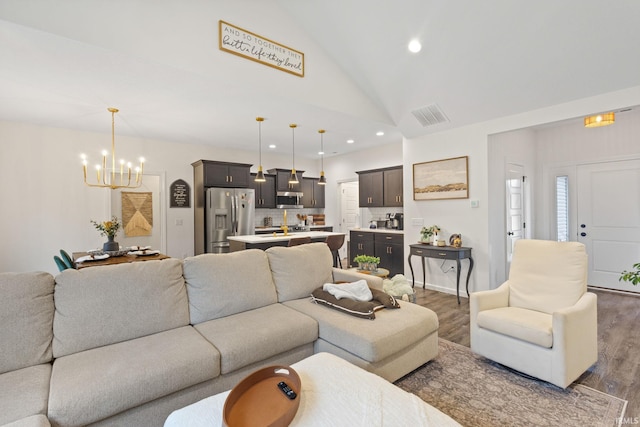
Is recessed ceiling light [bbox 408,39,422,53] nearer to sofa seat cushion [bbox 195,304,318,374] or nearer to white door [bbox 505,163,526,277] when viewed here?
white door [bbox 505,163,526,277]

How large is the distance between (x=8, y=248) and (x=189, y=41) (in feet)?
14.3

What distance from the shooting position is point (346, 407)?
1280 mm

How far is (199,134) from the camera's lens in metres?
5.41

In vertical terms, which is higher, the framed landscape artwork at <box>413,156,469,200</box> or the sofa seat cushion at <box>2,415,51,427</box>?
the framed landscape artwork at <box>413,156,469,200</box>

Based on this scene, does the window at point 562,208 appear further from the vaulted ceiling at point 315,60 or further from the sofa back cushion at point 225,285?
the sofa back cushion at point 225,285

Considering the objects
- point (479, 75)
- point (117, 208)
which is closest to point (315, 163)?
point (117, 208)

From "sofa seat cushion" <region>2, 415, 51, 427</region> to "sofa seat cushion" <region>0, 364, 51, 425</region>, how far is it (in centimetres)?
5

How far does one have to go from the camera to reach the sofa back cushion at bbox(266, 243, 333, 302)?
2.81 m

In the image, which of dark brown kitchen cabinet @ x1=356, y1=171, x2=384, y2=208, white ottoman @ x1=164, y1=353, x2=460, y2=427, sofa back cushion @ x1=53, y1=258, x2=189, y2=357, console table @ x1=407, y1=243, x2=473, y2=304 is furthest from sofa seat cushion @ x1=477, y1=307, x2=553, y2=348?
dark brown kitchen cabinet @ x1=356, y1=171, x2=384, y2=208

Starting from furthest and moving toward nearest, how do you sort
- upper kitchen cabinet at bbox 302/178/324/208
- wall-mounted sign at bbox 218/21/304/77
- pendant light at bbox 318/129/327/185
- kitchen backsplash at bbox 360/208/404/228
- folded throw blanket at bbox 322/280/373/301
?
upper kitchen cabinet at bbox 302/178/324/208
kitchen backsplash at bbox 360/208/404/228
pendant light at bbox 318/129/327/185
wall-mounted sign at bbox 218/21/304/77
folded throw blanket at bbox 322/280/373/301

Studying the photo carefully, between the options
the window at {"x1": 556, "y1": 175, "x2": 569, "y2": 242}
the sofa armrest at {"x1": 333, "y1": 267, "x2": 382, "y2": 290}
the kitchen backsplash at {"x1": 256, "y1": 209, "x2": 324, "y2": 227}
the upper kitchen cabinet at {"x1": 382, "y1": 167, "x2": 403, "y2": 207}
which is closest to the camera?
the sofa armrest at {"x1": 333, "y1": 267, "x2": 382, "y2": 290}

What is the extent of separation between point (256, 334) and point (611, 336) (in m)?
3.53

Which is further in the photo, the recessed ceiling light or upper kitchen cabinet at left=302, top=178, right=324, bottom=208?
upper kitchen cabinet at left=302, top=178, right=324, bottom=208

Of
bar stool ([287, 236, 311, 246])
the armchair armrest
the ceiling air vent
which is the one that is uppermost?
the ceiling air vent
